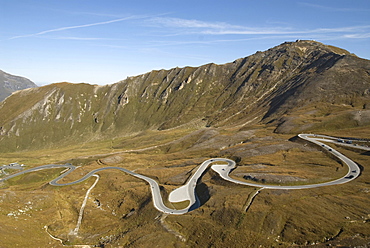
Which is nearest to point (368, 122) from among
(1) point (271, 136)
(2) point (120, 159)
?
(1) point (271, 136)

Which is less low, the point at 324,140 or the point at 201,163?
the point at 324,140

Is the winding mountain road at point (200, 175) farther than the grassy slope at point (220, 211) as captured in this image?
Yes

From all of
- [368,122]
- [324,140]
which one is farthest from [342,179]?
[368,122]

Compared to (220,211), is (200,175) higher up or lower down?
lower down

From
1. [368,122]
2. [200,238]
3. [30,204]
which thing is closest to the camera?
[200,238]

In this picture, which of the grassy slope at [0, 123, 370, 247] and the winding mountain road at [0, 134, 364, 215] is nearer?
the grassy slope at [0, 123, 370, 247]

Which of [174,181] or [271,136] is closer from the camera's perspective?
[174,181]

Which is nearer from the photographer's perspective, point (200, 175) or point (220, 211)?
point (220, 211)

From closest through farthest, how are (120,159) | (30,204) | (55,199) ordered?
(30,204) < (55,199) < (120,159)

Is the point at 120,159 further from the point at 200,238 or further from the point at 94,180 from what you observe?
the point at 200,238

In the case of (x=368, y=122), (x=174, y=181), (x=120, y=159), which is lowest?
(x=120, y=159)
